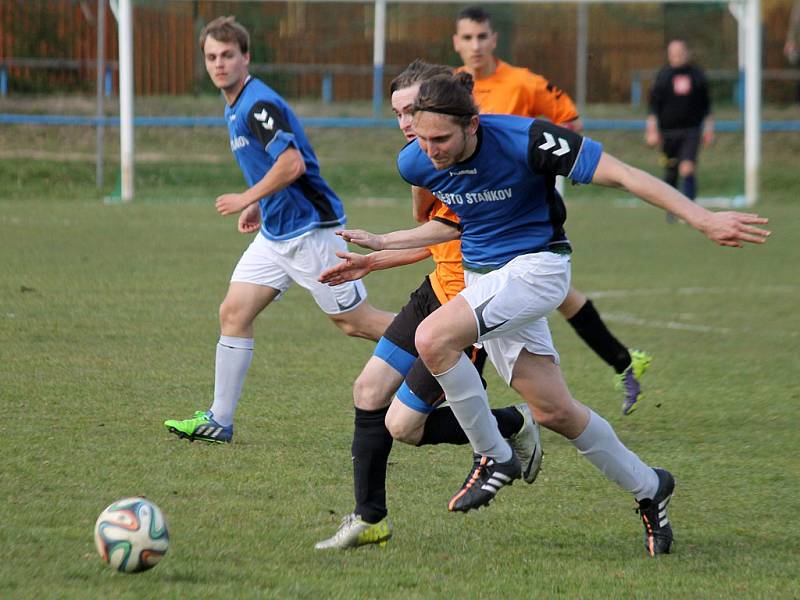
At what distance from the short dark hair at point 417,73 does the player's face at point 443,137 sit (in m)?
0.37

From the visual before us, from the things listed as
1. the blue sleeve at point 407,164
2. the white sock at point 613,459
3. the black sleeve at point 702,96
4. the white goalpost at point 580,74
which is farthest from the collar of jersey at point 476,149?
the white goalpost at point 580,74

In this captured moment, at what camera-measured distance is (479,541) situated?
4898 millimetres

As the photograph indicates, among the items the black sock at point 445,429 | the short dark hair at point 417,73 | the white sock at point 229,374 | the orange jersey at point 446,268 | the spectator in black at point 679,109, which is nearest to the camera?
the short dark hair at point 417,73

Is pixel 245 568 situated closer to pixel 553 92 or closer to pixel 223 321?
pixel 223 321

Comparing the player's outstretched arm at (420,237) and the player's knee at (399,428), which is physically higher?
the player's outstretched arm at (420,237)

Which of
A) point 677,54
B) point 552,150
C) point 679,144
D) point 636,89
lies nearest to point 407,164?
point 552,150

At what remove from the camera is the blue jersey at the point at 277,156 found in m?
6.56

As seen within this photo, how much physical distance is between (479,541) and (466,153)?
1362mm

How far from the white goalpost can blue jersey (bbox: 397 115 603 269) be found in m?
14.2

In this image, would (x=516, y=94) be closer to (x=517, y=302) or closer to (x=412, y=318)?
(x=412, y=318)

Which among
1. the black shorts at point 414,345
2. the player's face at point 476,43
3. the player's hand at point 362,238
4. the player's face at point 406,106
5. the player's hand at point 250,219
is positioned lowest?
the black shorts at point 414,345

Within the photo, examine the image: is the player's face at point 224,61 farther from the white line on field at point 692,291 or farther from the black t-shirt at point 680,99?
the black t-shirt at point 680,99

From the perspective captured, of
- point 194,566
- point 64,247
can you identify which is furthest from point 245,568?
point 64,247

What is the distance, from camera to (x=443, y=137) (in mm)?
4520
